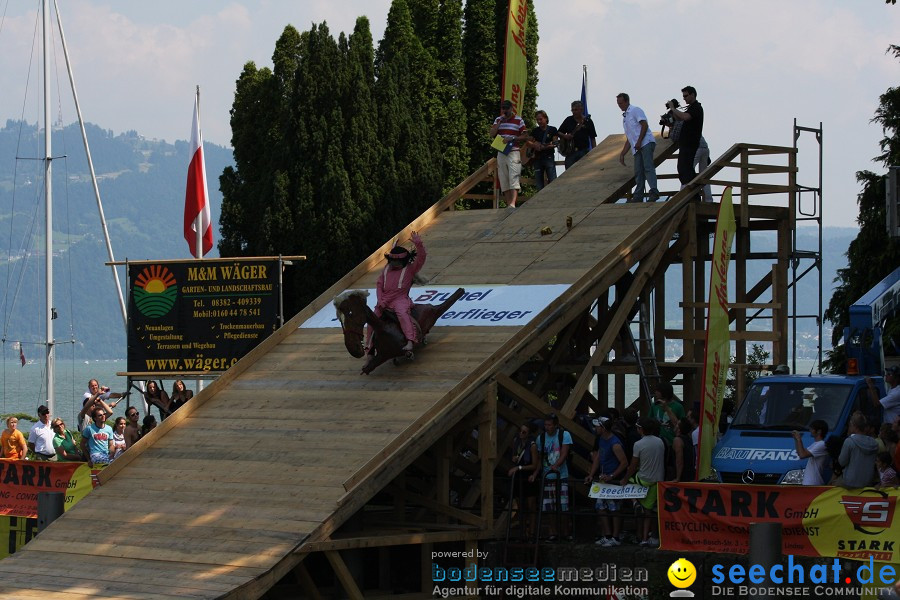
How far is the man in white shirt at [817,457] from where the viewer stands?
16234mm

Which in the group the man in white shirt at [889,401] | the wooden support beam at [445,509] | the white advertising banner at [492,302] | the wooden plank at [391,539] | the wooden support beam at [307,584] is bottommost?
the wooden support beam at [307,584]

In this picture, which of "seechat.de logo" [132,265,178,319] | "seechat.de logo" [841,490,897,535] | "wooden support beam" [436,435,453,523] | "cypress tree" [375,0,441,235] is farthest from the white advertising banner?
"cypress tree" [375,0,441,235]

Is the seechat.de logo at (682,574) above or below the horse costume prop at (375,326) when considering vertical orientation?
below

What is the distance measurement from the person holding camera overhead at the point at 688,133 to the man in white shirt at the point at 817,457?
687 centimetres

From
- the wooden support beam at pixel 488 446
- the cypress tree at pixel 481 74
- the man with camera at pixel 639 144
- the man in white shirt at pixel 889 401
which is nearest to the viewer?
the man in white shirt at pixel 889 401

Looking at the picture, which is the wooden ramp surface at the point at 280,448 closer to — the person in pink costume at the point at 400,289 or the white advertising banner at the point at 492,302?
the white advertising banner at the point at 492,302

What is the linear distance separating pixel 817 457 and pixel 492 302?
18.5 ft

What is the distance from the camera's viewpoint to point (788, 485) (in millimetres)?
15586

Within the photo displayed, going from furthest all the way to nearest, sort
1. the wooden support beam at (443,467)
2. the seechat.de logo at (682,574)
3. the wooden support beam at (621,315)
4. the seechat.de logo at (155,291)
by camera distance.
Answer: the seechat.de logo at (155,291) < the wooden support beam at (621,315) < the wooden support beam at (443,467) < the seechat.de logo at (682,574)

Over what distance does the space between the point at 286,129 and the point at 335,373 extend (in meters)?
18.0

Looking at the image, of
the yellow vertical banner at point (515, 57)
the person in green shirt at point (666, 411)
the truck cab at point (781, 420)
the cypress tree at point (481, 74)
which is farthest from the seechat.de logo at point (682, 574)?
the cypress tree at point (481, 74)

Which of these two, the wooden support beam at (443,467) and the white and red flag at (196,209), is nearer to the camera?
the wooden support beam at (443,467)

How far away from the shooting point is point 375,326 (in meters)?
19.5

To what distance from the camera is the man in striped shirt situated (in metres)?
24.0
